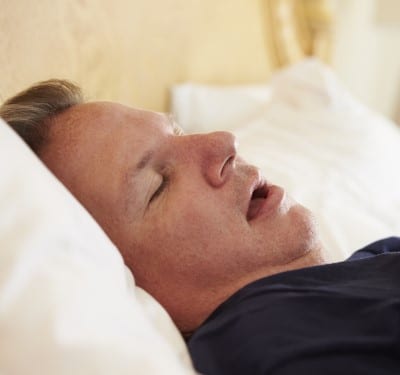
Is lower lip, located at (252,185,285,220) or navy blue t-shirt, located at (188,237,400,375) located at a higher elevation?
lower lip, located at (252,185,285,220)

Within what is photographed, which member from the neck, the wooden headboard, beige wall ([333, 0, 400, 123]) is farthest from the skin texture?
beige wall ([333, 0, 400, 123])

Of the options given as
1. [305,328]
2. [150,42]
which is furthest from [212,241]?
[150,42]

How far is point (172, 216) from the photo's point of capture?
658 mm

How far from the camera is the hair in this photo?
701mm

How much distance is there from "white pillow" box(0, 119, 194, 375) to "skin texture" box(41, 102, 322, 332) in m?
0.12

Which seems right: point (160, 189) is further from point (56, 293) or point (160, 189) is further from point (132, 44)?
point (132, 44)

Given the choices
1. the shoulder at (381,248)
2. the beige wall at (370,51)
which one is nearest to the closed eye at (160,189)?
the shoulder at (381,248)

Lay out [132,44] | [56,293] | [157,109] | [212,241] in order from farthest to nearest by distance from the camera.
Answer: [157,109], [132,44], [212,241], [56,293]

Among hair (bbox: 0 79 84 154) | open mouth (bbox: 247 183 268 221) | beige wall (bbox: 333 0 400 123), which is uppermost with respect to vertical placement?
hair (bbox: 0 79 84 154)

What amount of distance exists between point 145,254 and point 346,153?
2.41 ft

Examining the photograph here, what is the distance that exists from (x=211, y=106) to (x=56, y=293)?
108 cm

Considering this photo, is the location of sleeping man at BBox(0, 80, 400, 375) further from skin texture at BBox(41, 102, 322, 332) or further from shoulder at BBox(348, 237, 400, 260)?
shoulder at BBox(348, 237, 400, 260)

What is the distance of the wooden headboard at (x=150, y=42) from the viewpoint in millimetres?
903

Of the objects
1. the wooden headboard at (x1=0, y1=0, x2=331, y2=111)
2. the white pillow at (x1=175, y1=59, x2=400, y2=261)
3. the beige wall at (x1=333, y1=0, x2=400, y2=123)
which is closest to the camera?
the wooden headboard at (x1=0, y1=0, x2=331, y2=111)
